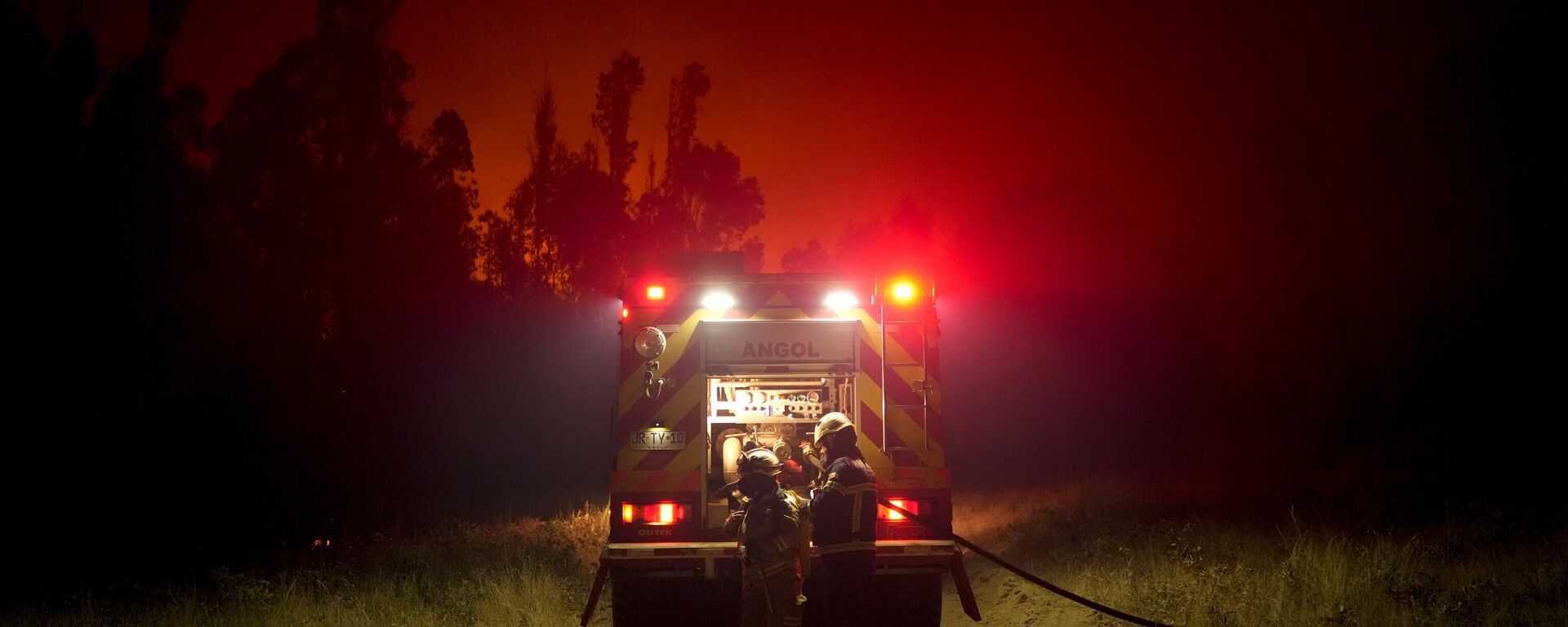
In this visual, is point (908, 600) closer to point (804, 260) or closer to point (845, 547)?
point (845, 547)

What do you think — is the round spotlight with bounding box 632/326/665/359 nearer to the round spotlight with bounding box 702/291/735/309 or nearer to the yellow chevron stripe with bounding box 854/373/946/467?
the round spotlight with bounding box 702/291/735/309

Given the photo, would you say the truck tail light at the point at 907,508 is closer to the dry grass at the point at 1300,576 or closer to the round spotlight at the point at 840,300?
the round spotlight at the point at 840,300

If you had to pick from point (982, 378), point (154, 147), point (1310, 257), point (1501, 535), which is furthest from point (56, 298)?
point (982, 378)

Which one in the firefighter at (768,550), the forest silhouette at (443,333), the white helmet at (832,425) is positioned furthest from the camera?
the forest silhouette at (443,333)

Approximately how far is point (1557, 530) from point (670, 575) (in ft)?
26.1

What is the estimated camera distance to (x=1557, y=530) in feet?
33.8

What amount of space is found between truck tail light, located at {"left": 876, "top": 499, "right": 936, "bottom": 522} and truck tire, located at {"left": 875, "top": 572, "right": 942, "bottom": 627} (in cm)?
42

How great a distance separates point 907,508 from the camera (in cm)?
857

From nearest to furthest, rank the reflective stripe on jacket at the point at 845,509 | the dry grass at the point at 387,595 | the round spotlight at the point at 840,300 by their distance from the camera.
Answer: the reflective stripe on jacket at the point at 845,509
the round spotlight at the point at 840,300
the dry grass at the point at 387,595

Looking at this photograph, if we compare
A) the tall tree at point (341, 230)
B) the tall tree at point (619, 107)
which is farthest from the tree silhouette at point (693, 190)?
the tall tree at point (341, 230)

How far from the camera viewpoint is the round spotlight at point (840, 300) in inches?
346

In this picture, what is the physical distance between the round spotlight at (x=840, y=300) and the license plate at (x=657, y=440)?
4.93 ft

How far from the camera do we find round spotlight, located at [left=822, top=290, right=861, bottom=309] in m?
8.79

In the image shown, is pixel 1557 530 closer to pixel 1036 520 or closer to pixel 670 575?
pixel 1036 520
